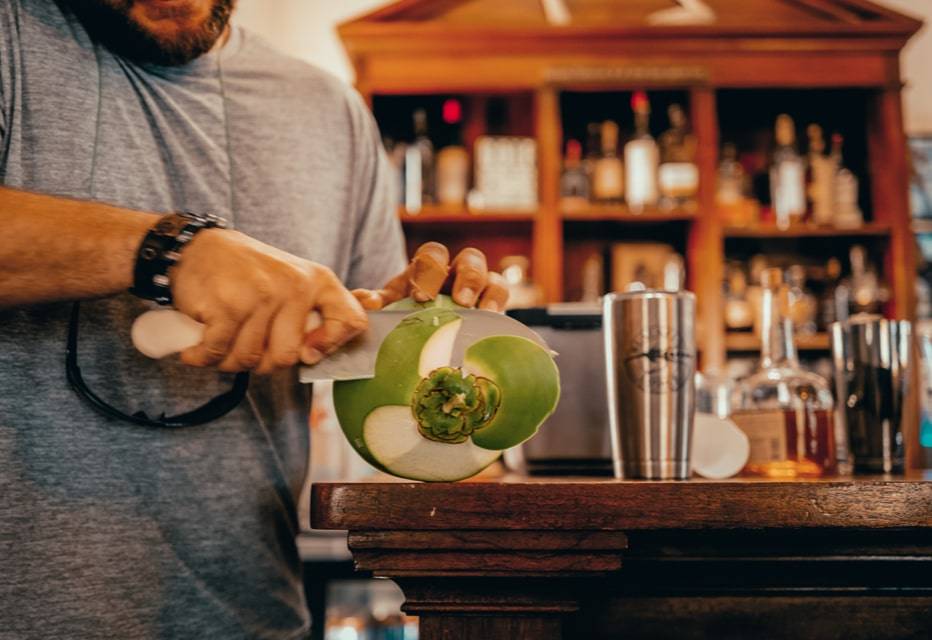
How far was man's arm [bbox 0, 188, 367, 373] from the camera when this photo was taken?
25.6 inches

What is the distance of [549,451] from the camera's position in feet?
3.65

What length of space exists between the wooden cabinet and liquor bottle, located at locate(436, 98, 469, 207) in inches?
3.0

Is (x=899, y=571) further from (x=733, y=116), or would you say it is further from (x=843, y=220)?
(x=733, y=116)

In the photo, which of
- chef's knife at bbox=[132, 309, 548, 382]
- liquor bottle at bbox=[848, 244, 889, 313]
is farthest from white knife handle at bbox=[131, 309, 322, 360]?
liquor bottle at bbox=[848, 244, 889, 313]

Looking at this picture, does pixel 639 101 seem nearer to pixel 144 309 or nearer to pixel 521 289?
pixel 521 289

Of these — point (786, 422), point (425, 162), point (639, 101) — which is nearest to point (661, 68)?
point (639, 101)

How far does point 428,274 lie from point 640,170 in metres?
2.26

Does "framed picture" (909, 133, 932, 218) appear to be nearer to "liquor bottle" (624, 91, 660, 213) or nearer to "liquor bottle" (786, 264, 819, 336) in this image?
"liquor bottle" (786, 264, 819, 336)

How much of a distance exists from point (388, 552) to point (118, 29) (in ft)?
2.25

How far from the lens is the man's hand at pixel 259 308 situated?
0.65 meters

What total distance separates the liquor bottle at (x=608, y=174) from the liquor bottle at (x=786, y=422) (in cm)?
189

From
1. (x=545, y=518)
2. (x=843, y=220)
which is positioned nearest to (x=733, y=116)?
(x=843, y=220)

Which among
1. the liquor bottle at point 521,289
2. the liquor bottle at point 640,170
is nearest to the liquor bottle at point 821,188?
the liquor bottle at point 640,170

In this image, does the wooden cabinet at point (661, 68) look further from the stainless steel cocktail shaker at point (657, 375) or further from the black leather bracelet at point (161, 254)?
the black leather bracelet at point (161, 254)
